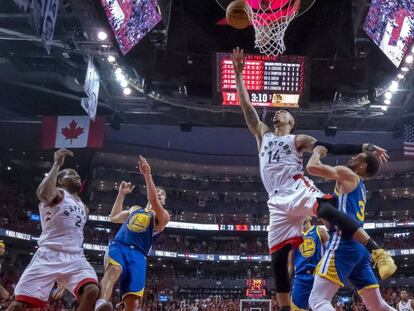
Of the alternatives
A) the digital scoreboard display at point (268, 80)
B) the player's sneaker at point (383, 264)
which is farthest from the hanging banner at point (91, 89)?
the player's sneaker at point (383, 264)

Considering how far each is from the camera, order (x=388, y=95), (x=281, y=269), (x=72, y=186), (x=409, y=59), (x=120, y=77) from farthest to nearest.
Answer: (x=388, y=95), (x=120, y=77), (x=409, y=59), (x=72, y=186), (x=281, y=269)

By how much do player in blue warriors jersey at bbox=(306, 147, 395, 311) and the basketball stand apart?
11.5 ft

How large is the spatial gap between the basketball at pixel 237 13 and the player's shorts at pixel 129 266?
3954 millimetres

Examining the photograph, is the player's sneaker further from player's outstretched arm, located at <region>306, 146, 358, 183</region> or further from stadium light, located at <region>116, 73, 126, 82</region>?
stadium light, located at <region>116, 73, 126, 82</region>

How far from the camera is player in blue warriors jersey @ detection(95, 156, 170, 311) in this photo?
20.6 ft

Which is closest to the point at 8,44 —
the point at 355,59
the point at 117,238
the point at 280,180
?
the point at 355,59

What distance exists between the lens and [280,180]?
17.7 ft

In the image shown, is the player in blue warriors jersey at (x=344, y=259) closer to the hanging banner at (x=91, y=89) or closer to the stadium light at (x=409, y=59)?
the stadium light at (x=409, y=59)

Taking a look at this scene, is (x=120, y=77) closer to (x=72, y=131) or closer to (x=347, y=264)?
(x=72, y=131)

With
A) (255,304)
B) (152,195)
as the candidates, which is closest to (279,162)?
(152,195)

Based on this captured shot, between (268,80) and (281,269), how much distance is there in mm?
11510

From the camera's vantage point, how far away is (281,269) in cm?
509

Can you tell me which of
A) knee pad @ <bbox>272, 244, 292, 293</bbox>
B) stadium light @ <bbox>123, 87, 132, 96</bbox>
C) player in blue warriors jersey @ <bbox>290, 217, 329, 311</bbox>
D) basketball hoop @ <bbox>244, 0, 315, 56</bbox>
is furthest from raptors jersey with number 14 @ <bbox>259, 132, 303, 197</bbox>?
stadium light @ <bbox>123, 87, 132, 96</bbox>

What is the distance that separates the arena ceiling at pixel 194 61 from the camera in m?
16.8
